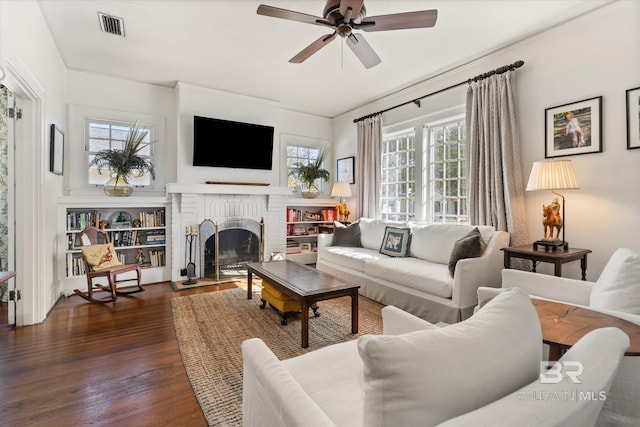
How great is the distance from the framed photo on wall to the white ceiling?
0.82 m

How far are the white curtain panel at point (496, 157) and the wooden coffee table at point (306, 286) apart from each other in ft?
6.06

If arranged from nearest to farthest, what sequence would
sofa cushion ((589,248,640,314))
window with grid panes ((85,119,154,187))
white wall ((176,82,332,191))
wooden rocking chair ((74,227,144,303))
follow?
sofa cushion ((589,248,640,314))
wooden rocking chair ((74,227,144,303))
window with grid panes ((85,119,154,187))
white wall ((176,82,332,191))

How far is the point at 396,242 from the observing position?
3.92 m

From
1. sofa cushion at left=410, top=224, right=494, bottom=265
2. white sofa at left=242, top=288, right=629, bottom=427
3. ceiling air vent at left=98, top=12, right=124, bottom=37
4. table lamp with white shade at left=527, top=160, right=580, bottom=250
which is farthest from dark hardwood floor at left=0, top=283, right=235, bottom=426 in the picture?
table lamp with white shade at left=527, top=160, right=580, bottom=250

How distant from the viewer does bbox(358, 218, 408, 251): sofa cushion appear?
4.33 meters

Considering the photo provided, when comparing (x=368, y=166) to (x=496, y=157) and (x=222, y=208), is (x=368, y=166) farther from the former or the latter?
(x=222, y=208)

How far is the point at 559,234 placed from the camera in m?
2.97

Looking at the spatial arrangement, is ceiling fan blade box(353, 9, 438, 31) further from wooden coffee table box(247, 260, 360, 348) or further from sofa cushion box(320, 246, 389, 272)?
sofa cushion box(320, 246, 389, 272)

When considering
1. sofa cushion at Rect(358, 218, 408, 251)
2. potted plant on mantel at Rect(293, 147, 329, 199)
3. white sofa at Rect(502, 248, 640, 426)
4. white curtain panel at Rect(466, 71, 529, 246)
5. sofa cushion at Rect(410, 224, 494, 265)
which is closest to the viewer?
white sofa at Rect(502, 248, 640, 426)

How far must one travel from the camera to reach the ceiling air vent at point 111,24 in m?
2.83

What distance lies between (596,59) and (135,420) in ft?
14.4

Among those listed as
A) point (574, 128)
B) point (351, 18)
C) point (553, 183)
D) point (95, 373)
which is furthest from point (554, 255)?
point (95, 373)

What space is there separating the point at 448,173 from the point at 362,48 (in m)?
2.23

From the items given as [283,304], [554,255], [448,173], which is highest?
[448,173]
